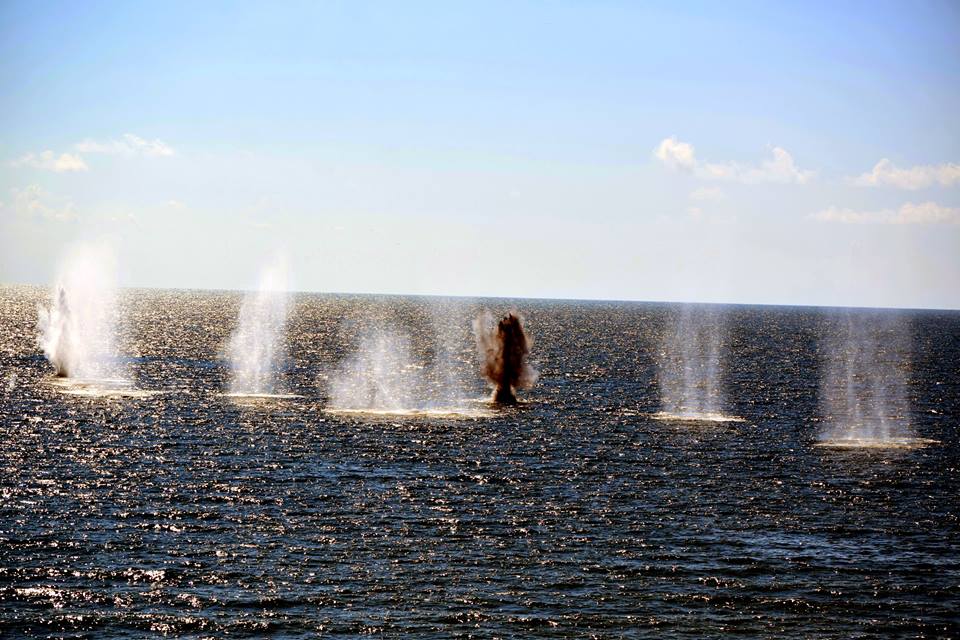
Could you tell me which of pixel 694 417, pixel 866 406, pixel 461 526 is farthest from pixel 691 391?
pixel 461 526

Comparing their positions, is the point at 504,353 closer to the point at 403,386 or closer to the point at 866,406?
the point at 403,386

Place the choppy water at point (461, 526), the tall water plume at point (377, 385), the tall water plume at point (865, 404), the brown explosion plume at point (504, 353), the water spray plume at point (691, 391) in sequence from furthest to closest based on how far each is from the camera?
the tall water plume at point (377, 385) < the water spray plume at point (691, 391) < the brown explosion plume at point (504, 353) < the tall water plume at point (865, 404) < the choppy water at point (461, 526)

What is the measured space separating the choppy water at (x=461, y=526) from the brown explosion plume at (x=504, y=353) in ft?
27.7

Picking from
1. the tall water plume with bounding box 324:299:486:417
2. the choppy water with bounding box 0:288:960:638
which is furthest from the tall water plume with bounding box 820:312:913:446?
the tall water plume with bounding box 324:299:486:417

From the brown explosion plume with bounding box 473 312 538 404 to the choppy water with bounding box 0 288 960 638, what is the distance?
8453mm

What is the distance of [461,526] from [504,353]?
5546 cm

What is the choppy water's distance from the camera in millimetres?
47844

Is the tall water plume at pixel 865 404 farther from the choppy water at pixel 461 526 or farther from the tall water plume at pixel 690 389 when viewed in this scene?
the tall water plume at pixel 690 389

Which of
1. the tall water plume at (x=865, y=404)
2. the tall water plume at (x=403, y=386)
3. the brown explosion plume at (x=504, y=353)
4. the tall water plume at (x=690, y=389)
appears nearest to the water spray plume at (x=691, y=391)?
the tall water plume at (x=690, y=389)

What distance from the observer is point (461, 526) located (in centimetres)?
6312

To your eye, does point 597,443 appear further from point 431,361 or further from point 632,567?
point 431,361

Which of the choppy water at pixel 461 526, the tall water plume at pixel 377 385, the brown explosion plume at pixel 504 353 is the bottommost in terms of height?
the choppy water at pixel 461 526

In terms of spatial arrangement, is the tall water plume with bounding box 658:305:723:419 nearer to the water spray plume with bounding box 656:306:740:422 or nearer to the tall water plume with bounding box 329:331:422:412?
the water spray plume with bounding box 656:306:740:422

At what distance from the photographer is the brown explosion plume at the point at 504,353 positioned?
380 ft
